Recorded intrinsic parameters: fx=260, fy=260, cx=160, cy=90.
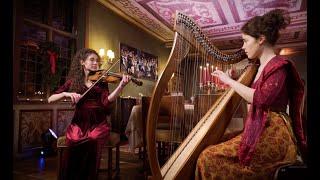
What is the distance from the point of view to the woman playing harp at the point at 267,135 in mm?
1098

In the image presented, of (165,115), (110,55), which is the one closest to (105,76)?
(165,115)

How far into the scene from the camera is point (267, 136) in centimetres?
114

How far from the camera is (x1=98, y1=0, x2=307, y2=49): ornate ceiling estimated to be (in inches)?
192

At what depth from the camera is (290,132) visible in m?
1.15

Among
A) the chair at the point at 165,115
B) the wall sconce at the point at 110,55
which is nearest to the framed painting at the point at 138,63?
the wall sconce at the point at 110,55

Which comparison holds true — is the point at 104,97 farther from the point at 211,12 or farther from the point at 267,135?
the point at 211,12

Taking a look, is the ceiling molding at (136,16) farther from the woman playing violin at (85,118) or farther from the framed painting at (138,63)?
the woman playing violin at (85,118)

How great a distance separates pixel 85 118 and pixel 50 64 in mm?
2373

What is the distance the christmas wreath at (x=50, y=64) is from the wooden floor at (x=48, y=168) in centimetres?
115

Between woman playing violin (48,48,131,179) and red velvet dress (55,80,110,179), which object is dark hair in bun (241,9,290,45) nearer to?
woman playing violin (48,48,131,179)

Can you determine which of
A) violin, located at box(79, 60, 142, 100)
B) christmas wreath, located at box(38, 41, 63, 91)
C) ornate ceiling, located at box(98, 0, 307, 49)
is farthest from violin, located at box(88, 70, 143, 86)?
ornate ceiling, located at box(98, 0, 307, 49)

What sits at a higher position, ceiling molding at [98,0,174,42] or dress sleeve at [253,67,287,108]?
ceiling molding at [98,0,174,42]

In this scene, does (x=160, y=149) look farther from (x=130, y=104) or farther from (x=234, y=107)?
(x=130, y=104)

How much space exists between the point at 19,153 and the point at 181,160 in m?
2.95
